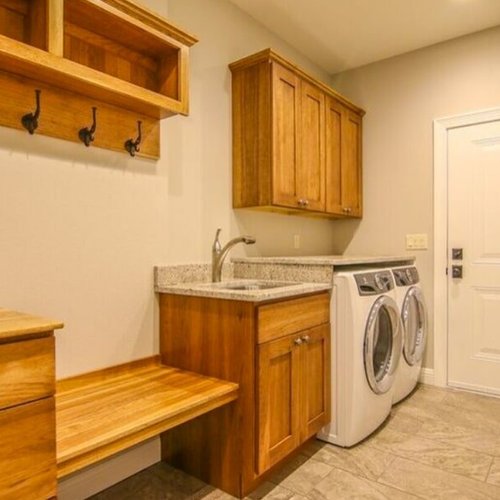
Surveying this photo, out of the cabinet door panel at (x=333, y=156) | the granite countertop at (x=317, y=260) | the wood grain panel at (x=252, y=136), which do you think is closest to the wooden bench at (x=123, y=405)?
the granite countertop at (x=317, y=260)

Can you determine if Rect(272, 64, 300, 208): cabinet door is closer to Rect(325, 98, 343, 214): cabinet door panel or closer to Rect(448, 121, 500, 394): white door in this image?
Rect(325, 98, 343, 214): cabinet door panel

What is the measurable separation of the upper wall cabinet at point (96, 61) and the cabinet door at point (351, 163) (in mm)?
1712

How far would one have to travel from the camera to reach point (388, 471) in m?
1.96

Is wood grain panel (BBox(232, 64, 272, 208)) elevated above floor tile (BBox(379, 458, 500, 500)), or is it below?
above

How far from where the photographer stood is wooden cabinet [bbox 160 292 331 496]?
1.75 meters

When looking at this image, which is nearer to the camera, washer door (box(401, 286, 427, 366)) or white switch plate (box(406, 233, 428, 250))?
washer door (box(401, 286, 427, 366))

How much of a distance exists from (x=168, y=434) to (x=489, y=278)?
246cm

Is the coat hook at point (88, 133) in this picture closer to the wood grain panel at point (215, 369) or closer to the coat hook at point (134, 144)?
the coat hook at point (134, 144)

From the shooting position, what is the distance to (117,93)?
5.44 ft

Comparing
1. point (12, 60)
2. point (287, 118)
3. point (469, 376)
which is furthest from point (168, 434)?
point (469, 376)

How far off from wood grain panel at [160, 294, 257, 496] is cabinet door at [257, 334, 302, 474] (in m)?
0.05

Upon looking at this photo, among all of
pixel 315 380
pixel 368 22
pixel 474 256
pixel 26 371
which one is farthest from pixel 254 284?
pixel 368 22

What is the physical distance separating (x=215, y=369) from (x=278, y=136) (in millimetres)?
1440

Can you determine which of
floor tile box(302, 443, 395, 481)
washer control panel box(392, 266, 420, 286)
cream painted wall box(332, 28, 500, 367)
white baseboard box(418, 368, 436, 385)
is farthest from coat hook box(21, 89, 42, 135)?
white baseboard box(418, 368, 436, 385)
